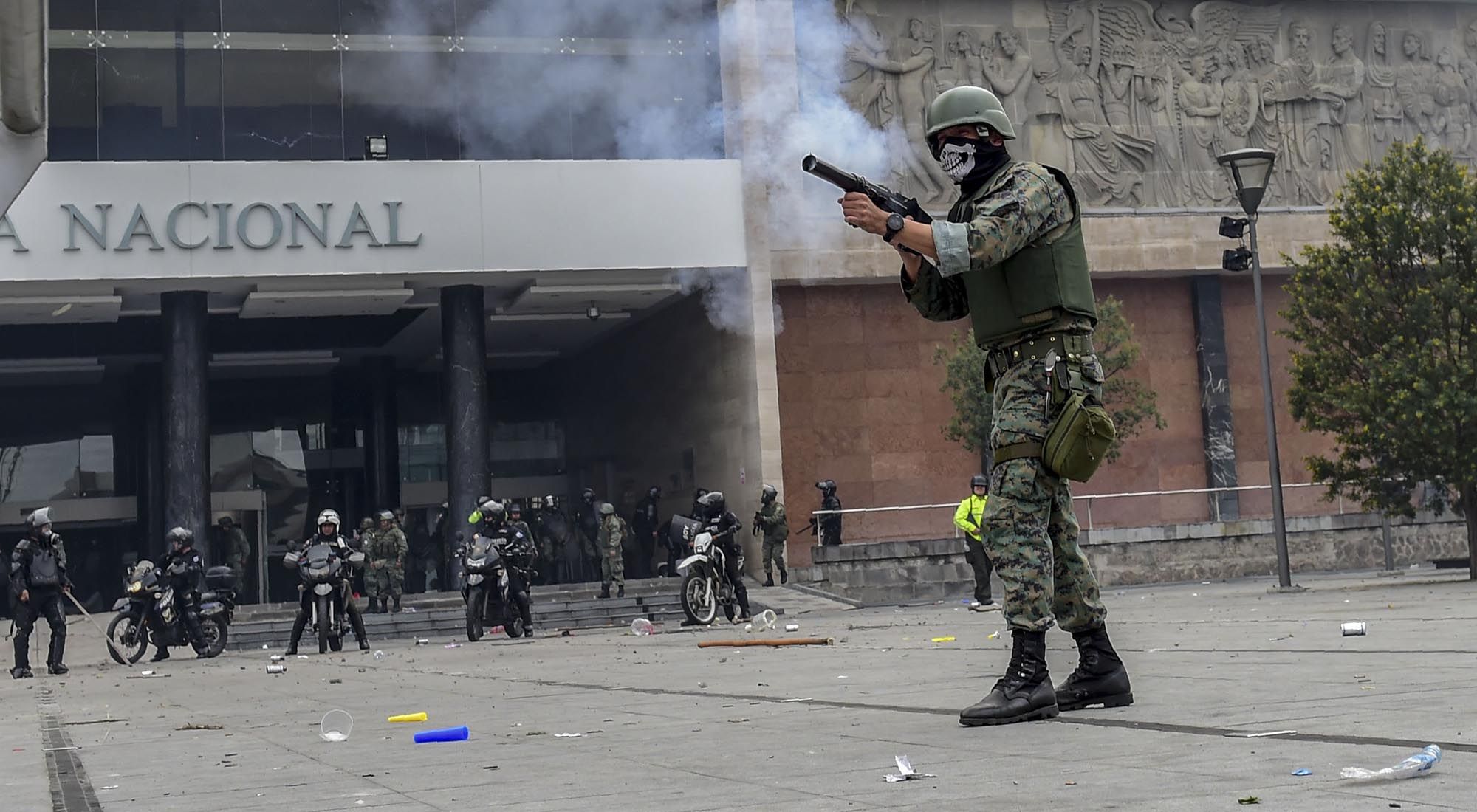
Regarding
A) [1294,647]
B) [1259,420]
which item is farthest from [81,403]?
[1294,647]

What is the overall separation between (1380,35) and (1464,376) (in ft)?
58.5

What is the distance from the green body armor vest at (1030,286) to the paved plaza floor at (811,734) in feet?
4.33

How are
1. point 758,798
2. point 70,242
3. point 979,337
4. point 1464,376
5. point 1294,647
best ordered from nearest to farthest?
point 758,798, point 979,337, point 1294,647, point 1464,376, point 70,242

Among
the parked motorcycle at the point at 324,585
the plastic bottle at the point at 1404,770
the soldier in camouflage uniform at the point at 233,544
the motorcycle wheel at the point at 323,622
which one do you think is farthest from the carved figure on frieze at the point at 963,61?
the plastic bottle at the point at 1404,770

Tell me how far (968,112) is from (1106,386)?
22.8m

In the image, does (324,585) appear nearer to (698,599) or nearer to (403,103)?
(698,599)

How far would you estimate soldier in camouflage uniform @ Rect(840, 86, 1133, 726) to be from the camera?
17.7 feet

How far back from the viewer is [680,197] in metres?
29.1

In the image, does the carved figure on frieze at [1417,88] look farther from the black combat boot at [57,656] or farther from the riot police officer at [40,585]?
the black combat boot at [57,656]

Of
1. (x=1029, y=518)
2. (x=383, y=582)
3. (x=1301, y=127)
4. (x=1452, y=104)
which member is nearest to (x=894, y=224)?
(x=1029, y=518)

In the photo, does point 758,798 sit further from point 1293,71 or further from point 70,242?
point 1293,71

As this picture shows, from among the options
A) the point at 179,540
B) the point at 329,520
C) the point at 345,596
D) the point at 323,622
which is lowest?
the point at 323,622

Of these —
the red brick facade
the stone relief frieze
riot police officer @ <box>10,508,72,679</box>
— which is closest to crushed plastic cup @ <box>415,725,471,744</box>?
riot police officer @ <box>10,508,72,679</box>

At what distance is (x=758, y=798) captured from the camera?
13.3 feet
